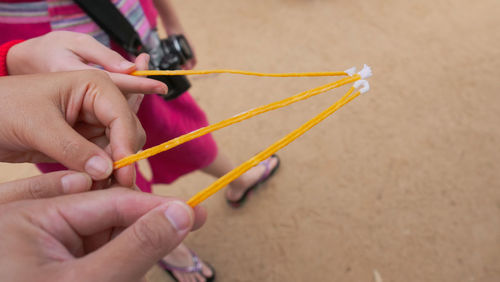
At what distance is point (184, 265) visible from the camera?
1.00m

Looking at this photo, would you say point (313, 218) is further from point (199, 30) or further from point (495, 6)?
point (495, 6)

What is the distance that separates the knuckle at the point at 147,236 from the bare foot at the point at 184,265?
2.21 ft

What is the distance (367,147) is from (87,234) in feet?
3.71

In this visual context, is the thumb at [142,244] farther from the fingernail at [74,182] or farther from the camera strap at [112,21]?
the camera strap at [112,21]

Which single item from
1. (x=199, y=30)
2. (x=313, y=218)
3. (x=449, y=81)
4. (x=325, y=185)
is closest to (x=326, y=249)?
(x=313, y=218)

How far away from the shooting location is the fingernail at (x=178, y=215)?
375 millimetres

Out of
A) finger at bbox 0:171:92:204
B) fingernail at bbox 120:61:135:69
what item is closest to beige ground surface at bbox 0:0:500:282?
finger at bbox 0:171:92:204

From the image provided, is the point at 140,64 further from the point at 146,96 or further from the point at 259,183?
the point at 259,183

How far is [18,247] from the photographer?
325mm

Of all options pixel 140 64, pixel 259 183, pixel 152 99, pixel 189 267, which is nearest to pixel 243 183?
pixel 259 183

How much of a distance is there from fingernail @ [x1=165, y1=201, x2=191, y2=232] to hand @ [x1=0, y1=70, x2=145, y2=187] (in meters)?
0.11

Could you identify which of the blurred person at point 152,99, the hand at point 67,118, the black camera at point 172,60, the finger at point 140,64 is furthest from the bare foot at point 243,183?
the hand at point 67,118

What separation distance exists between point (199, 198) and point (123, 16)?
1.48 feet

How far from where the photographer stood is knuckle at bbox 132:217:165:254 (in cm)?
35
